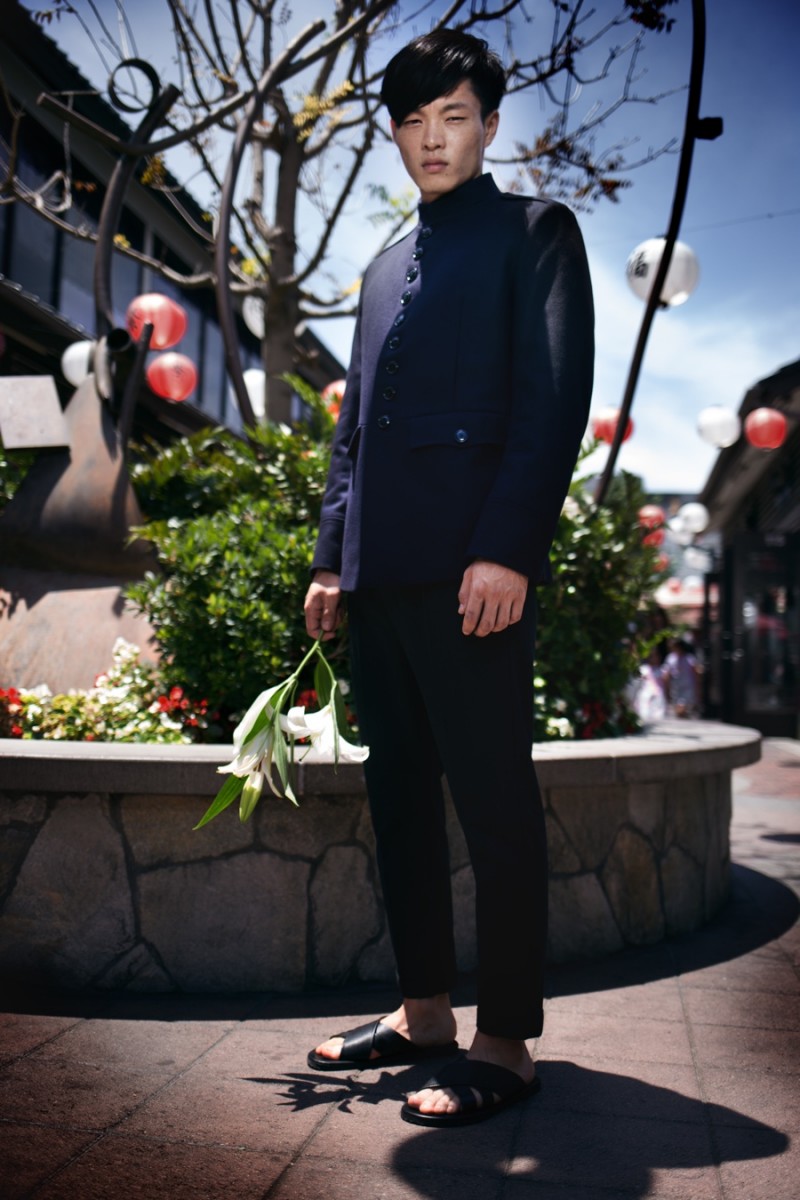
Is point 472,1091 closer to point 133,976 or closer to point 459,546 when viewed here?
point 459,546

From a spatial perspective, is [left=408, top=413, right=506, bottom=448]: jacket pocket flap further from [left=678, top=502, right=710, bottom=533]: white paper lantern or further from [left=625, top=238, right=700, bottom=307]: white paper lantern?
[left=678, top=502, right=710, bottom=533]: white paper lantern

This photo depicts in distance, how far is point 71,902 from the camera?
9.26 ft

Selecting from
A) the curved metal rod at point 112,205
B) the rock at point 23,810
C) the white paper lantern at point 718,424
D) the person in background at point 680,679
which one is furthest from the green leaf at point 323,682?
the person in background at point 680,679

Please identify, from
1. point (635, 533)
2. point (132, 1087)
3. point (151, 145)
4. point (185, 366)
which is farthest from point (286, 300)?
point (132, 1087)

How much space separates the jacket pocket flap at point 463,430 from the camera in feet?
6.79

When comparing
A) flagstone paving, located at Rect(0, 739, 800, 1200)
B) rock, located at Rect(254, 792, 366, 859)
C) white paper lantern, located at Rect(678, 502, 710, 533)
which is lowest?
flagstone paving, located at Rect(0, 739, 800, 1200)

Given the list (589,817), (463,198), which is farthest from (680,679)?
(463,198)

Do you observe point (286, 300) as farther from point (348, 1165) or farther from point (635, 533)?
point (348, 1165)

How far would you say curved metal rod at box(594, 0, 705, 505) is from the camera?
3.78m

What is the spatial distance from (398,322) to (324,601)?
643 mm

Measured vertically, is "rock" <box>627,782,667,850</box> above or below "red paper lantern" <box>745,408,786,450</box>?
below

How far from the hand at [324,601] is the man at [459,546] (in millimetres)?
79

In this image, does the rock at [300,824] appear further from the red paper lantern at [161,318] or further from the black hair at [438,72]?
the red paper lantern at [161,318]

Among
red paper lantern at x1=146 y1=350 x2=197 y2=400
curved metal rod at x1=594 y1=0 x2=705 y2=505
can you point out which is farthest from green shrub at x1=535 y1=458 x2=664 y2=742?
red paper lantern at x1=146 y1=350 x2=197 y2=400
